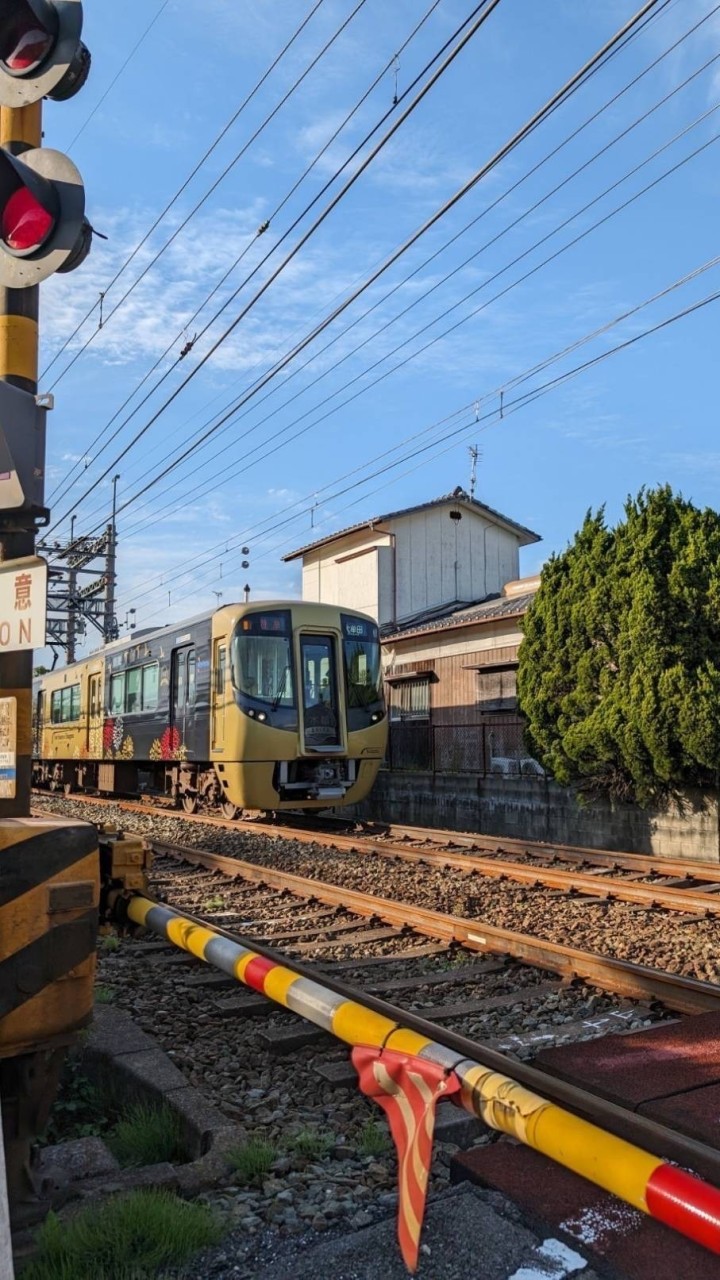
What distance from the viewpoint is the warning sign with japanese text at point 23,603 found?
2.89 meters

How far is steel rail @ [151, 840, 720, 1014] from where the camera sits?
15.8ft

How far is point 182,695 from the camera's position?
49.7ft

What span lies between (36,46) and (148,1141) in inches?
153

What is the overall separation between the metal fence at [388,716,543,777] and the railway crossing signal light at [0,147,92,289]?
13448 mm

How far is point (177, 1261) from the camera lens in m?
2.55

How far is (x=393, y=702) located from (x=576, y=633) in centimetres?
965

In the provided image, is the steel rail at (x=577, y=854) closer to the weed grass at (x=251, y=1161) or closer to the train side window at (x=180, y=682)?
the train side window at (x=180, y=682)

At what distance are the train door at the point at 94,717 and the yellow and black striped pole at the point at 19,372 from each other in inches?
670

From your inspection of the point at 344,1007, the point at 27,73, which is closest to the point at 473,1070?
the point at 344,1007

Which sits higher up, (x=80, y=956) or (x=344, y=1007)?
(x=80, y=956)

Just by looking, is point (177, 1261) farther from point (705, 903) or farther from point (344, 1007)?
point (705, 903)

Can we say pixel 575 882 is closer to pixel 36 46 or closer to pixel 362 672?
pixel 362 672

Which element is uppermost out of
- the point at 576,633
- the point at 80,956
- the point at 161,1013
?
the point at 576,633

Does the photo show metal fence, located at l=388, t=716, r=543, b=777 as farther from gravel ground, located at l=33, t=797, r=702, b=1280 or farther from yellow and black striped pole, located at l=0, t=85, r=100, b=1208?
yellow and black striped pole, located at l=0, t=85, r=100, b=1208
